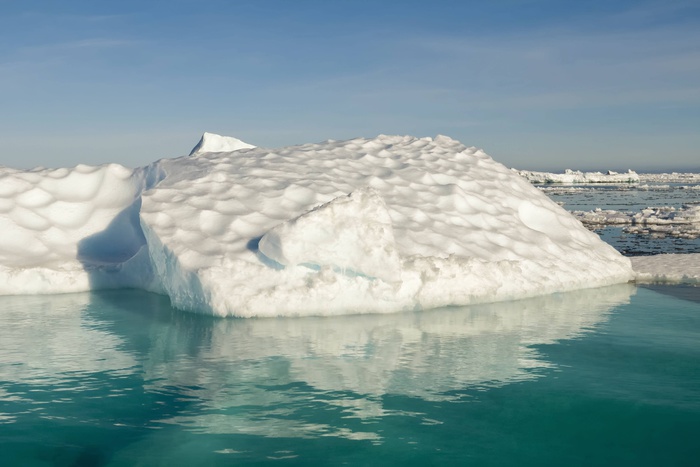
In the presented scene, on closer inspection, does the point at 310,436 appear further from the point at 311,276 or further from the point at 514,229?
the point at 514,229

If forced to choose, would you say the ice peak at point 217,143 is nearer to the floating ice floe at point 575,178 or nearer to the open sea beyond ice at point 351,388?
the open sea beyond ice at point 351,388

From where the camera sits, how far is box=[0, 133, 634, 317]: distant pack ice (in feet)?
37.9

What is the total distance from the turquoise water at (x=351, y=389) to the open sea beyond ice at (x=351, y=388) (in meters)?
0.02

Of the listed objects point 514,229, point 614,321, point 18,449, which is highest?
point 514,229

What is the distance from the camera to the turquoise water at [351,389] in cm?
626

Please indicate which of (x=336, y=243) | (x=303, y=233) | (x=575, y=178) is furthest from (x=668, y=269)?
(x=575, y=178)

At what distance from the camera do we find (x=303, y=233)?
11.4m

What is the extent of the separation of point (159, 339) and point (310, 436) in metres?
4.50

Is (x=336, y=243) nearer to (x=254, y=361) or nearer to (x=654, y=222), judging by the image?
(x=254, y=361)

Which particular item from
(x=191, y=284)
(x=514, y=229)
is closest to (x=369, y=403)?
(x=191, y=284)

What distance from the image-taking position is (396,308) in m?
12.1

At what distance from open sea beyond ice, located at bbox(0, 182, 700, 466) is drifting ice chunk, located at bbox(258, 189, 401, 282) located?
933 millimetres

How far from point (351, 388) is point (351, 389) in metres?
0.04

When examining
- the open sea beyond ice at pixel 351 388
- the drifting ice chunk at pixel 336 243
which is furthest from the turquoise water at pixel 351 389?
the drifting ice chunk at pixel 336 243
